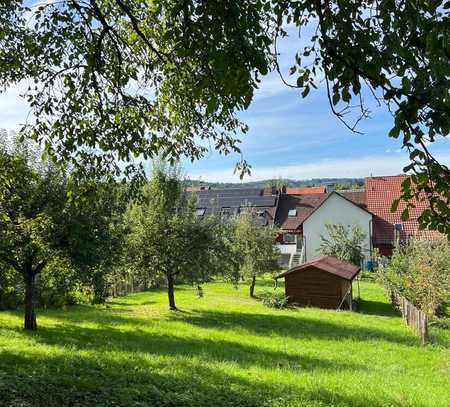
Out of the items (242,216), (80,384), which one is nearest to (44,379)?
(80,384)

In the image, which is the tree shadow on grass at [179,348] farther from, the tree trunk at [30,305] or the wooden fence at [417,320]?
the wooden fence at [417,320]

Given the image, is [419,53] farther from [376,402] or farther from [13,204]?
[13,204]

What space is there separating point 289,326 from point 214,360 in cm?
895

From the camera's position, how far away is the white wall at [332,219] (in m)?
45.4

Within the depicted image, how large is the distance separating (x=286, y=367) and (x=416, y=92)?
9227 mm

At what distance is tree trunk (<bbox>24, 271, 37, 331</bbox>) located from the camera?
1480cm

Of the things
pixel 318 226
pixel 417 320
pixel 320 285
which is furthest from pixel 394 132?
pixel 318 226

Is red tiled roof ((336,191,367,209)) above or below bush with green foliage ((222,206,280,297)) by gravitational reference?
above

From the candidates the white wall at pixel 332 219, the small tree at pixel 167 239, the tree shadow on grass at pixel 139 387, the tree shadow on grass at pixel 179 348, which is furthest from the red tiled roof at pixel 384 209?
the tree shadow on grass at pixel 139 387

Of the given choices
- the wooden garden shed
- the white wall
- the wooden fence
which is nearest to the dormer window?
the white wall

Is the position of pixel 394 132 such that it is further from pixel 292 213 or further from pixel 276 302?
pixel 292 213

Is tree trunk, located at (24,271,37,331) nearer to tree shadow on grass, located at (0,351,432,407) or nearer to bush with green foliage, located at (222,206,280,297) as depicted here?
tree shadow on grass, located at (0,351,432,407)

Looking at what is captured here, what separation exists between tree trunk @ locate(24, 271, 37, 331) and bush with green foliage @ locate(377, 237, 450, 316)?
18.0 meters

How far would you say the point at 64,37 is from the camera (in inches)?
269
